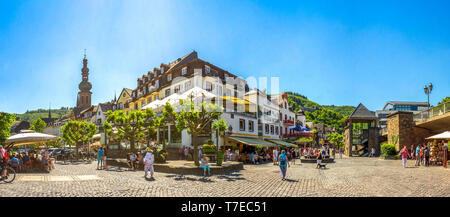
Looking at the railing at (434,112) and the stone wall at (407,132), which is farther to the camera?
the stone wall at (407,132)

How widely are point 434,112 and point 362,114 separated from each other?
14534 mm

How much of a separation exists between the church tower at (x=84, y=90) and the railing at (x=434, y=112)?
98.2m

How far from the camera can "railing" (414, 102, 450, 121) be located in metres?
23.3

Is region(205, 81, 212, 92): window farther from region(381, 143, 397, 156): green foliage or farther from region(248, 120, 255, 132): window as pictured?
region(381, 143, 397, 156): green foliage

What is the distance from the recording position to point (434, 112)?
25516 millimetres

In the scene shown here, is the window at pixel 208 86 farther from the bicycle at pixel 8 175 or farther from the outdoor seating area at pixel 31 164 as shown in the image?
the bicycle at pixel 8 175

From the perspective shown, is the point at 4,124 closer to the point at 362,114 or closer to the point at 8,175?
the point at 8,175

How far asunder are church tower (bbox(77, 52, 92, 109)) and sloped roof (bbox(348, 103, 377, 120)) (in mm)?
89150

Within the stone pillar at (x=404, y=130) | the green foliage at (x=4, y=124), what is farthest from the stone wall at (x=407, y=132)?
the green foliage at (x=4, y=124)

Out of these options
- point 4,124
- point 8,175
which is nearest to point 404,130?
point 8,175

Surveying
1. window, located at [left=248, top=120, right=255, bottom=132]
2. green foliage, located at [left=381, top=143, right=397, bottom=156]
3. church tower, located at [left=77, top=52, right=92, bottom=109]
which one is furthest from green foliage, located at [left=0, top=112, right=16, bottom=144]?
church tower, located at [left=77, top=52, right=92, bottom=109]

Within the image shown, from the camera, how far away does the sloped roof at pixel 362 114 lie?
129ft
